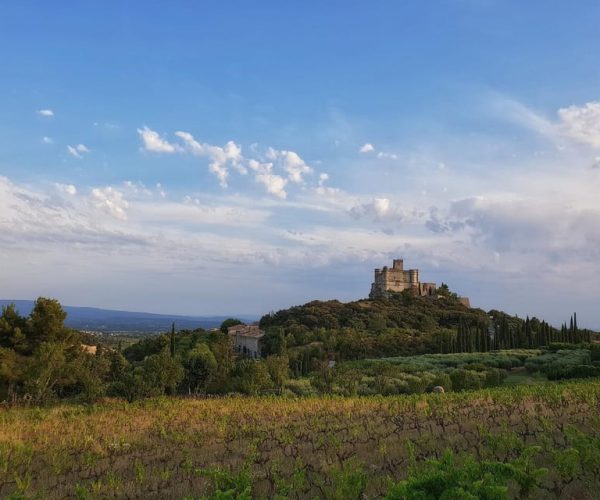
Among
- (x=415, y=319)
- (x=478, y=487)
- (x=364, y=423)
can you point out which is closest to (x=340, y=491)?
(x=478, y=487)

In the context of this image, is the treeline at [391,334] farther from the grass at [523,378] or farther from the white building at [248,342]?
the grass at [523,378]

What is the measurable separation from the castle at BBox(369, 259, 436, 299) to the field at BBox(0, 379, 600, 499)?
10017 centimetres

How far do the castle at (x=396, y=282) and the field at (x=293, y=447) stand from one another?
100170mm

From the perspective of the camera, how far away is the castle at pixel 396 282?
115 metres

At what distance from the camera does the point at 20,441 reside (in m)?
12.0

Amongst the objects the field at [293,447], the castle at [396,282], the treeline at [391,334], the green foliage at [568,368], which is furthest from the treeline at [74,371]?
the castle at [396,282]

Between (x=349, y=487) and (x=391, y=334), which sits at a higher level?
(x=349, y=487)

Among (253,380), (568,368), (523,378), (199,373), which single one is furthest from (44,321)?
(568,368)

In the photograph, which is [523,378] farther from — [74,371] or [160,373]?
[74,371]

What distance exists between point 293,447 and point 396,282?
11028cm

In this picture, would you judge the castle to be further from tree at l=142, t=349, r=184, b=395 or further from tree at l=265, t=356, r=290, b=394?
tree at l=142, t=349, r=184, b=395

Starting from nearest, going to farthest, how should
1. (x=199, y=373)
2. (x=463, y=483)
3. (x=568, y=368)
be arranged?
(x=463, y=483) < (x=568, y=368) < (x=199, y=373)

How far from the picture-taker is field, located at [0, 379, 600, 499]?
6625mm

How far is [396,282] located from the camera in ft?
386
